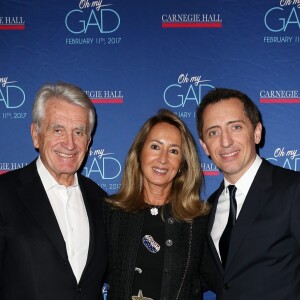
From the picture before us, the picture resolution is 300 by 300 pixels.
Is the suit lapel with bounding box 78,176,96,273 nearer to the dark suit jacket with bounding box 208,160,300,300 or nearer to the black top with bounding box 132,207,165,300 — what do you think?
Result: the black top with bounding box 132,207,165,300

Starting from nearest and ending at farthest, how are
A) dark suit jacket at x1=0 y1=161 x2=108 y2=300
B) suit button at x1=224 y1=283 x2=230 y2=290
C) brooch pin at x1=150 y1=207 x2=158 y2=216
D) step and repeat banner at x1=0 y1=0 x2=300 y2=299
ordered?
dark suit jacket at x1=0 y1=161 x2=108 y2=300 → suit button at x1=224 y1=283 x2=230 y2=290 → brooch pin at x1=150 y1=207 x2=158 y2=216 → step and repeat banner at x1=0 y1=0 x2=300 y2=299

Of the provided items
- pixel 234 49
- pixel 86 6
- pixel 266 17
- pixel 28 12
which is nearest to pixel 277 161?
pixel 234 49

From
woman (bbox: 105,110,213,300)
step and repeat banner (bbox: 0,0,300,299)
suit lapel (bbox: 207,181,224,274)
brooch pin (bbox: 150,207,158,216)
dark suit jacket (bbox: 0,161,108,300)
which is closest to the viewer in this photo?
dark suit jacket (bbox: 0,161,108,300)

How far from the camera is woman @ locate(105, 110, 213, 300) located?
2.48m

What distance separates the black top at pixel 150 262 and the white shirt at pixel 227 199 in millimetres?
369

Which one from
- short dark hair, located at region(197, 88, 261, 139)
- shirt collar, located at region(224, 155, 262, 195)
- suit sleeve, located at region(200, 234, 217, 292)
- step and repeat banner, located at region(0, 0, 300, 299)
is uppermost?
step and repeat banner, located at region(0, 0, 300, 299)

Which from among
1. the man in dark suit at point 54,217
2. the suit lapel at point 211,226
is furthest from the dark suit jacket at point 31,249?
the suit lapel at point 211,226

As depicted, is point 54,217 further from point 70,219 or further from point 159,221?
point 159,221

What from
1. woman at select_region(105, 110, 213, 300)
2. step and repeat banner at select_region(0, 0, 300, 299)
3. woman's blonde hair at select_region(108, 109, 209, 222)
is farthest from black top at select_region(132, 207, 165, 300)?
step and repeat banner at select_region(0, 0, 300, 299)

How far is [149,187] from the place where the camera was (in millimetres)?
2865

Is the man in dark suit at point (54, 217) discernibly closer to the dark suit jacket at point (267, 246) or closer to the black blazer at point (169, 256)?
the black blazer at point (169, 256)

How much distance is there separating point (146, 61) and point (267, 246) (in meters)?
1.95

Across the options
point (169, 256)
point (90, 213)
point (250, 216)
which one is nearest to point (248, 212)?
point (250, 216)

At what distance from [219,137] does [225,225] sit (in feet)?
1.95
